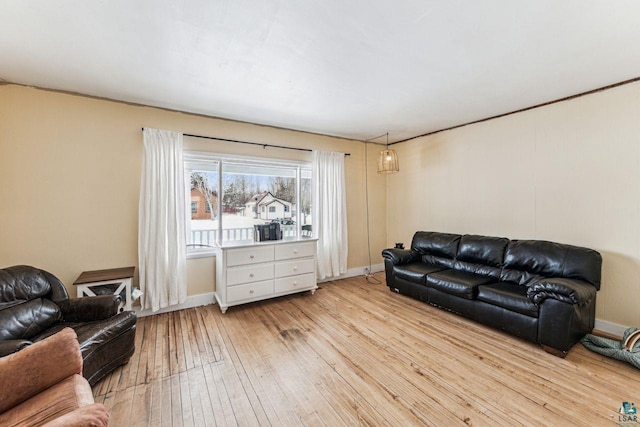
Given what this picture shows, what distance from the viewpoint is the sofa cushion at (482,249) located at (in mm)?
3324

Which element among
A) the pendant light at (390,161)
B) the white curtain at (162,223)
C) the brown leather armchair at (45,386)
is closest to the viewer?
the brown leather armchair at (45,386)

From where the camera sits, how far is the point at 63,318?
216 centimetres

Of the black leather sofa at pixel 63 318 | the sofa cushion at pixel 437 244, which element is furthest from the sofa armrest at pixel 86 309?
the sofa cushion at pixel 437 244

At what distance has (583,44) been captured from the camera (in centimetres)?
200

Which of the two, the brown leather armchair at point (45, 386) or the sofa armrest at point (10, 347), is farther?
the sofa armrest at point (10, 347)

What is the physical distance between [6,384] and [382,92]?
11.6 feet

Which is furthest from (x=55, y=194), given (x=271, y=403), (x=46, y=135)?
(x=271, y=403)

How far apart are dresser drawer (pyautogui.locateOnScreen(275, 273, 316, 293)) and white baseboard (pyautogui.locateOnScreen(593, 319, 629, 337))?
11.1ft

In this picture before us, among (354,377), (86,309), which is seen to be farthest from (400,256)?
(86,309)

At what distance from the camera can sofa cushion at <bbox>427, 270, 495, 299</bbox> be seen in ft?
9.75

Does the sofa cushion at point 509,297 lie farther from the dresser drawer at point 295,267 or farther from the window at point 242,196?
the window at point 242,196

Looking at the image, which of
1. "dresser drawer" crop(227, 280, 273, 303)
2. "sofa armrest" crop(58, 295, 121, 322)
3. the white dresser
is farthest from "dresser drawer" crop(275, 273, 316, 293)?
"sofa armrest" crop(58, 295, 121, 322)

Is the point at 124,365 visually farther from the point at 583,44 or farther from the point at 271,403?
the point at 583,44

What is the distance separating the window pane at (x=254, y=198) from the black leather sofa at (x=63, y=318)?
1.76 m
